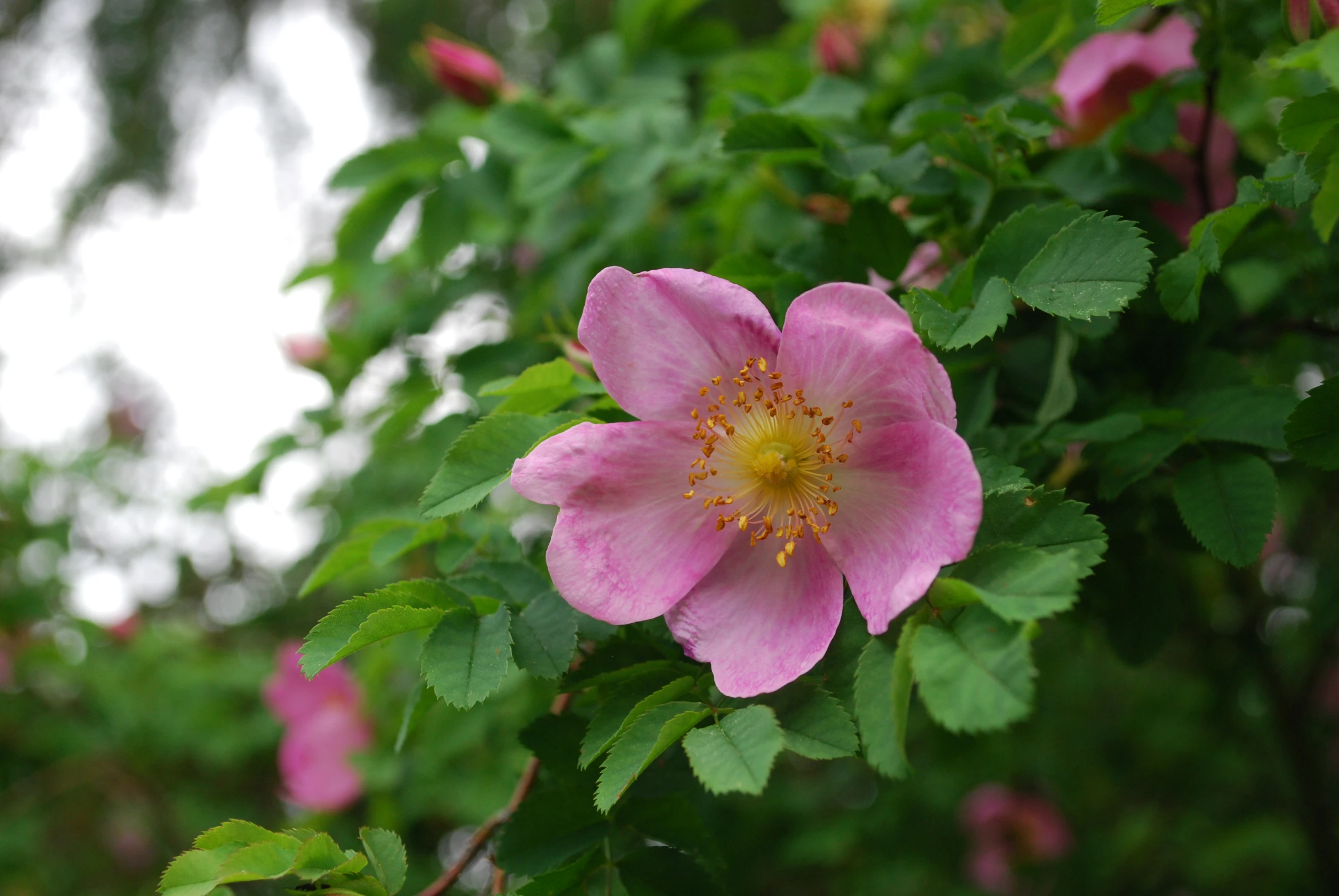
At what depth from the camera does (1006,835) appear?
8.99ft

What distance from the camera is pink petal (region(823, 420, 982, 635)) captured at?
61 centimetres

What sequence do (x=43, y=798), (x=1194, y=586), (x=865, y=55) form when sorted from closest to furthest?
(x=865, y=55) → (x=1194, y=586) → (x=43, y=798)

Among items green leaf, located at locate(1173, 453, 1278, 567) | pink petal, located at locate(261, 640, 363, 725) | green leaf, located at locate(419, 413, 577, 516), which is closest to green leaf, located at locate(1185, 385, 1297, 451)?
green leaf, located at locate(1173, 453, 1278, 567)

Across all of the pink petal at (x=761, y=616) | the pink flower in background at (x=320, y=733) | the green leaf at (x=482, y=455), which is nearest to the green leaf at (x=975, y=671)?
the pink petal at (x=761, y=616)

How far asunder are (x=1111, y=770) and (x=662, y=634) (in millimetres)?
2473

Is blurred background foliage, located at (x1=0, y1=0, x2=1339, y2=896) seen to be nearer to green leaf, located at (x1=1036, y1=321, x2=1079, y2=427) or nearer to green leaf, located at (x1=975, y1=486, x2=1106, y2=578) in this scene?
green leaf, located at (x1=1036, y1=321, x2=1079, y2=427)

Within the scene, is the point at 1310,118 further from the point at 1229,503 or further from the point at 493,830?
the point at 493,830

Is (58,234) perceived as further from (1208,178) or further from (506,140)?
(1208,178)

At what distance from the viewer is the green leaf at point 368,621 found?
67 centimetres

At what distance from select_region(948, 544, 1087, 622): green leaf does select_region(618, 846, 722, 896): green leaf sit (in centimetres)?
31

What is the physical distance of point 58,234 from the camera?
3.82 m

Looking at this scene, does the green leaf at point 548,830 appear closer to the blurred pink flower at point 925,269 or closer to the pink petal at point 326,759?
the blurred pink flower at point 925,269

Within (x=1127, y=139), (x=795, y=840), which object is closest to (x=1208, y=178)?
(x=1127, y=139)

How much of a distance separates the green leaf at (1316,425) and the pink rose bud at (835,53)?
3.78 ft
